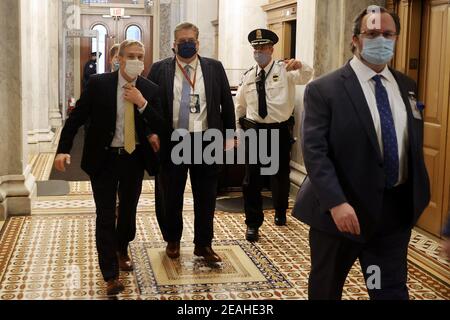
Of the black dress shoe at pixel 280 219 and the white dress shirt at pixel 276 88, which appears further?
the black dress shoe at pixel 280 219

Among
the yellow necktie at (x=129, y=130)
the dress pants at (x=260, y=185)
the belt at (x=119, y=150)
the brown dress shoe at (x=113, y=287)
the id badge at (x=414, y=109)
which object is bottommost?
the brown dress shoe at (x=113, y=287)

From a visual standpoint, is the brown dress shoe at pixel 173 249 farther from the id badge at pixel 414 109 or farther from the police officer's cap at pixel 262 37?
the id badge at pixel 414 109

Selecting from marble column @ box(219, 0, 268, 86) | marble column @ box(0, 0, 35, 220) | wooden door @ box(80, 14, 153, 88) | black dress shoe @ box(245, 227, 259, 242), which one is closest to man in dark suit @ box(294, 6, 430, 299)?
black dress shoe @ box(245, 227, 259, 242)

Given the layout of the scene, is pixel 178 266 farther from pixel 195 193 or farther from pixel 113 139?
pixel 113 139

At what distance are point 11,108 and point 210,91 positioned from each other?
278 cm

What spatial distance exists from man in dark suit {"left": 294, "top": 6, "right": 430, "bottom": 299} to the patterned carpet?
1511 mm

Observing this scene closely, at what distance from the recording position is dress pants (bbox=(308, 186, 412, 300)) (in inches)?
117

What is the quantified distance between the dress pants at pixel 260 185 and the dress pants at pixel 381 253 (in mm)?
2913

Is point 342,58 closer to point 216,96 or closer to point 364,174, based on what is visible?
point 216,96

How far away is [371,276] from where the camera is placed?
3016mm

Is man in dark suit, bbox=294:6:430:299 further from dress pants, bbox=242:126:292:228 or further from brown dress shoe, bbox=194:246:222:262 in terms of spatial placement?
dress pants, bbox=242:126:292:228

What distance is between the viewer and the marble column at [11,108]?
685cm

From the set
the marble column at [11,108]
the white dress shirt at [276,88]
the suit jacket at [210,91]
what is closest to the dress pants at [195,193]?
the suit jacket at [210,91]

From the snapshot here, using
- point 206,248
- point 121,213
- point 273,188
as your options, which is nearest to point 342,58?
point 273,188
